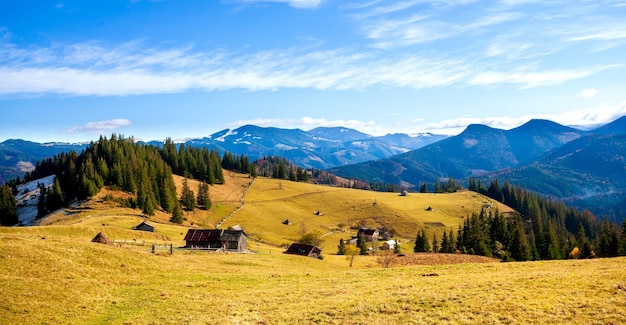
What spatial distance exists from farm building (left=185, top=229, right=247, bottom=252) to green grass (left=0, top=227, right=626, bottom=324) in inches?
1374

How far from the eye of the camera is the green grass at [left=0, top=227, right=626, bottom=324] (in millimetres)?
24141

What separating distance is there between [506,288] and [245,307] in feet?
61.5

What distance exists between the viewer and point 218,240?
80.2 meters

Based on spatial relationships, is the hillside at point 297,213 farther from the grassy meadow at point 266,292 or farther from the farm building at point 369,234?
the grassy meadow at point 266,292

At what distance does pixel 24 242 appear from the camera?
134 ft

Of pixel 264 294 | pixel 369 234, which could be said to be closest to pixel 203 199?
pixel 369 234

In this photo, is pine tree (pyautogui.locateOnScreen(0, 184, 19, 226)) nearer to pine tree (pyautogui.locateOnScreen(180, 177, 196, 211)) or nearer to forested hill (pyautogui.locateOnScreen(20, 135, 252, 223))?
forested hill (pyautogui.locateOnScreen(20, 135, 252, 223))

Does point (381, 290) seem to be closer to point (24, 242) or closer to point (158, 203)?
point (24, 242)

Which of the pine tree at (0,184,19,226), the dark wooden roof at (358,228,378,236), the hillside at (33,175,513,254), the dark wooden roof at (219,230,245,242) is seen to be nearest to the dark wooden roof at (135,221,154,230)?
the hillside at (33,175,513,254)

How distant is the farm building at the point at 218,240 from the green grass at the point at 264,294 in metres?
34.9

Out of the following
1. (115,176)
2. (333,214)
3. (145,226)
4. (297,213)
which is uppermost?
(115,176)

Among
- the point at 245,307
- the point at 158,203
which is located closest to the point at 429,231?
Result: the point at 158,203

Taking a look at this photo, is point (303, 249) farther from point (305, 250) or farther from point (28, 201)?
point (28, 201)

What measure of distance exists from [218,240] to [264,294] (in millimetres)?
48509
